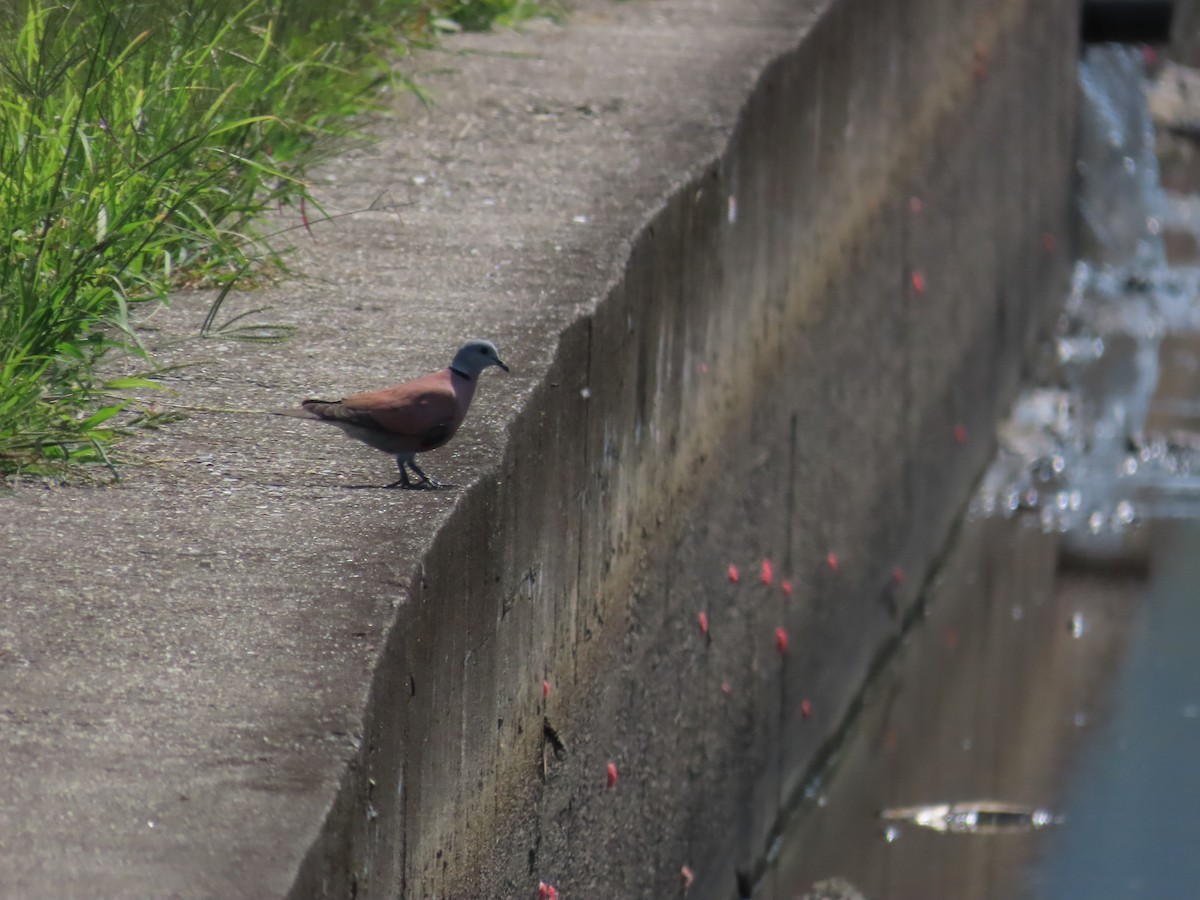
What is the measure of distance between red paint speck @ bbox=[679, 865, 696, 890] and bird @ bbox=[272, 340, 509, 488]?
2.07 meters

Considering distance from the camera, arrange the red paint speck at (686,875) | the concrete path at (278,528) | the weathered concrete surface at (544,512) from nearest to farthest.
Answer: the concrete path at (278,528) < the weathered concrete surface at (544,512) < the red paint speck at (686,875)

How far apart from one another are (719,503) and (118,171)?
2031 mm

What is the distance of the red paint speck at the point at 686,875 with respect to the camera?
4661 mm

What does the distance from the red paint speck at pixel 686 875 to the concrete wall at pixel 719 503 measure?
0.36 ft

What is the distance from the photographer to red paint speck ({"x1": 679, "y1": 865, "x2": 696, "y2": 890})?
4661 millimetres

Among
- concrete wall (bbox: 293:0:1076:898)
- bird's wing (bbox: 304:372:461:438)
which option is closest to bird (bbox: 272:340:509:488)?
bird's wing (bbox: 304:372:461:438)

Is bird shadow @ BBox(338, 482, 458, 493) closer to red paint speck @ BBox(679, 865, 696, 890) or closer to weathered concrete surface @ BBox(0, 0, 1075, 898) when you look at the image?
weathered concrete surface @ BBox(0, 0, 1075, 898)

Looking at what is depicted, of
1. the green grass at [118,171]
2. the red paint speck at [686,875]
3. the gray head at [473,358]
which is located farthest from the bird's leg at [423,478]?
the red paint speck at [686,875]

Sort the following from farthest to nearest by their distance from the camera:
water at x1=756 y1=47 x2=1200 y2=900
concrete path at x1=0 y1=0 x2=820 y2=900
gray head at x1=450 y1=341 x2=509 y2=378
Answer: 1. water at x1=756 y1=47 x2=1200 y2=900
2. gray head at x1=450 y1=341 x2=509 y2=378
3. concrete path at x1=0 y1=0 x2=820 y2=900

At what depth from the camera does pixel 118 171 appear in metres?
3.44

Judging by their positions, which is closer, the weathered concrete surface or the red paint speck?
the weathered concrete surface

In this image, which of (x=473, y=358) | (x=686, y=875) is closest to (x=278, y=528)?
(x=473, y=358)

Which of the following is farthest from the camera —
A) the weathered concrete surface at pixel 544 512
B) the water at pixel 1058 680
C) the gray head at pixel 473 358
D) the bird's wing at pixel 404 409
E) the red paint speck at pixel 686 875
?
the water at pixel 1058 680

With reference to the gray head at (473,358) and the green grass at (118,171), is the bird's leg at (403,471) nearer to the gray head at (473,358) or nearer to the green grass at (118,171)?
the gray head at (473,358)
